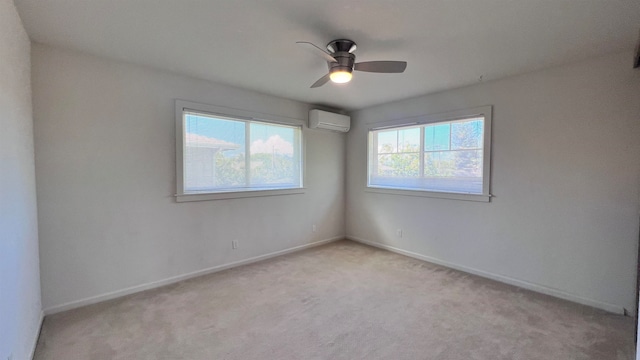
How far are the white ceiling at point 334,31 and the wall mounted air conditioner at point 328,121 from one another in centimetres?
133

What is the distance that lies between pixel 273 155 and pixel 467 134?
272cm

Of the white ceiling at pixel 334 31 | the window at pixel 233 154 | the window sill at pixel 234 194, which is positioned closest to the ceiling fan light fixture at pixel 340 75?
the white ceiling at pixel 334 31

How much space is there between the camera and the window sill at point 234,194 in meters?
3.31

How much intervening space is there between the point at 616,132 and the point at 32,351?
16.7ft

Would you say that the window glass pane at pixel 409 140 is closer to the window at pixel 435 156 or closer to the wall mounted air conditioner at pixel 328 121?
the window at pixel 435 156

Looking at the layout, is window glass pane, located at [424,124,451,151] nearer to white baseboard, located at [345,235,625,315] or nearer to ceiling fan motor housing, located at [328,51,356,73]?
white baseboard, located at [345,235,625,315]

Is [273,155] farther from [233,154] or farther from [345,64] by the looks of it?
[345,64]

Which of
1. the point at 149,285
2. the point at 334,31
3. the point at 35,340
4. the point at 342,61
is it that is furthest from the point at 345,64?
the point at 35,340

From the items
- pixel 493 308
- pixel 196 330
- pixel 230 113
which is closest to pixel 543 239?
pixel 493 308

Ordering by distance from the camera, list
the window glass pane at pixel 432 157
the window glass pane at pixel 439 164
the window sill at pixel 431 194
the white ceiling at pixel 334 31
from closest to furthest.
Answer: the white ceiling at pixel 334 31
the window sill at pixel 431 194
the window glass pane at pixel 432 157
the window glass pane at pixel 439 164

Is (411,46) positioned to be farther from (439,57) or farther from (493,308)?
(493,308)

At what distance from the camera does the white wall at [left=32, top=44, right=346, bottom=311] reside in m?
2.50

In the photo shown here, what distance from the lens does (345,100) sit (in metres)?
4.27

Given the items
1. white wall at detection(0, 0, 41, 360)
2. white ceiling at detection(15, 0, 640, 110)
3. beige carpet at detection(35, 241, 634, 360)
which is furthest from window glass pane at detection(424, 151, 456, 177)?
white wall at detection(0, 0, 41, 360)
